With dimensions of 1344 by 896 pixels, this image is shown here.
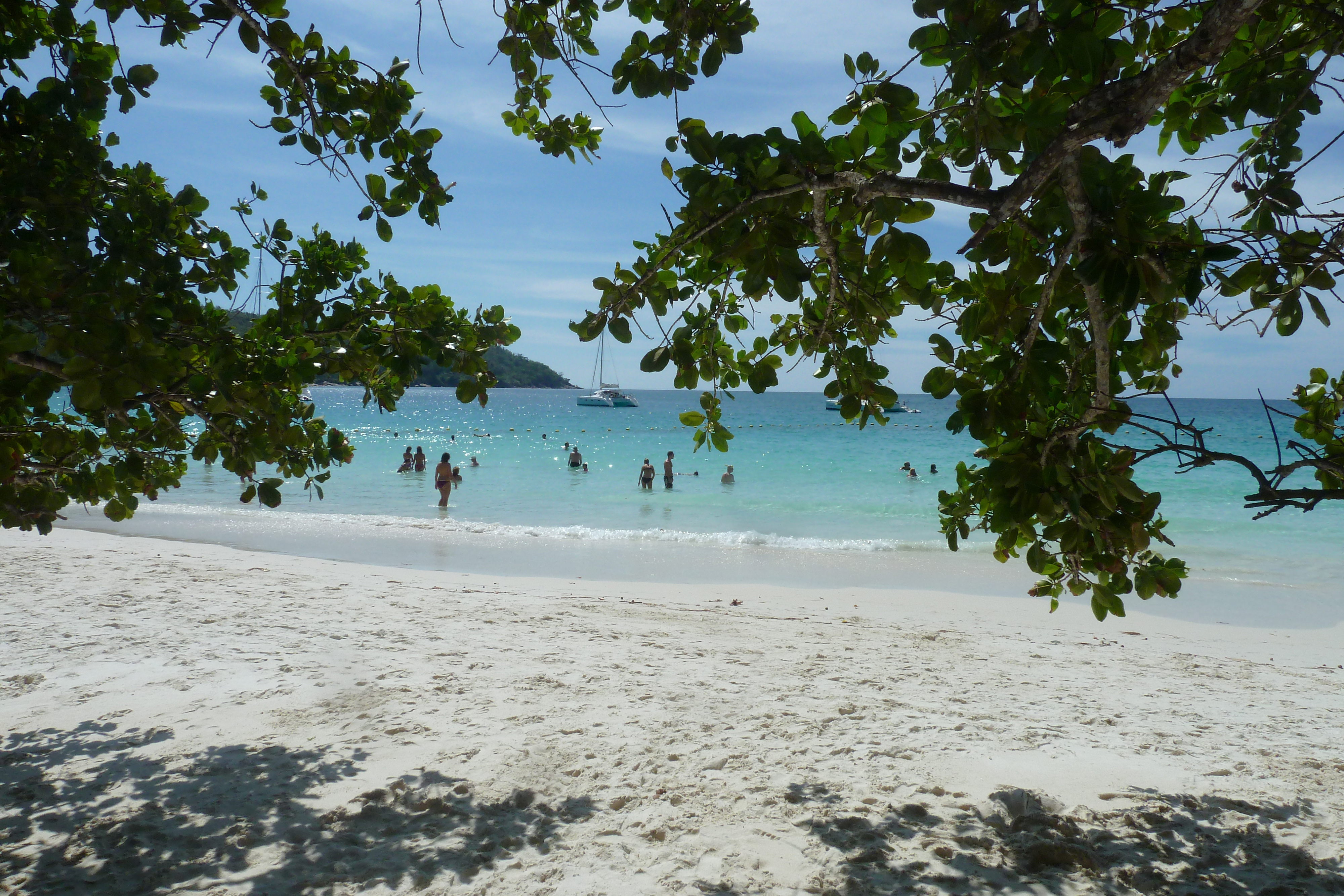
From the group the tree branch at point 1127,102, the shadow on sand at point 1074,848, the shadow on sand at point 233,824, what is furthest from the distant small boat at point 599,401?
the tree branch at point 1127,102

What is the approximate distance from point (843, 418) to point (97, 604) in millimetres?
6857

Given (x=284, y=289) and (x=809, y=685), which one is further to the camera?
(x=809, y=685)

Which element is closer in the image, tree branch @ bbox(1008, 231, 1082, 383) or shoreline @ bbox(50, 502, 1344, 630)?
tree branch @ bbox(1008, 231, 1082, 383)

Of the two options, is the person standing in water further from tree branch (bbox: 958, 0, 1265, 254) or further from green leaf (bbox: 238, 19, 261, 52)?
tree branch (bbox: 958, 0, 1265, 254)

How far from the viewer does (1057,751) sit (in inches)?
163

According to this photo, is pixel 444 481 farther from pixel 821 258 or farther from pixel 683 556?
pixel 821 258

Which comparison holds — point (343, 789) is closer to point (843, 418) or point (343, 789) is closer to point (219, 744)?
point (219, 744)

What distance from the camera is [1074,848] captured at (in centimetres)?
304

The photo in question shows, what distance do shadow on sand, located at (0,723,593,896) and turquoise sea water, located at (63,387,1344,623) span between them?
3696 mm

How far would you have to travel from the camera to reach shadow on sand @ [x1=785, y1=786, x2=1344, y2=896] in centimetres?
280

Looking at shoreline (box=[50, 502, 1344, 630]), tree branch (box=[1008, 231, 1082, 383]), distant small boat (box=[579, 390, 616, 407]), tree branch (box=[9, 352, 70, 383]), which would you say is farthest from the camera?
distant small boat (box=[579, 390, 616, 407])

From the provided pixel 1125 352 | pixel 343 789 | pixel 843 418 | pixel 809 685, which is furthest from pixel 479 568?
pixel 1125 352

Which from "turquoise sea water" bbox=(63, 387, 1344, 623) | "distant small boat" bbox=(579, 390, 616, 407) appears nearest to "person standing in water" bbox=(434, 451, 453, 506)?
"turquoise sea water" bbox=(63, 387, 1344, 623)

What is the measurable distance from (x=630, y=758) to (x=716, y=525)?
45.1 ft
